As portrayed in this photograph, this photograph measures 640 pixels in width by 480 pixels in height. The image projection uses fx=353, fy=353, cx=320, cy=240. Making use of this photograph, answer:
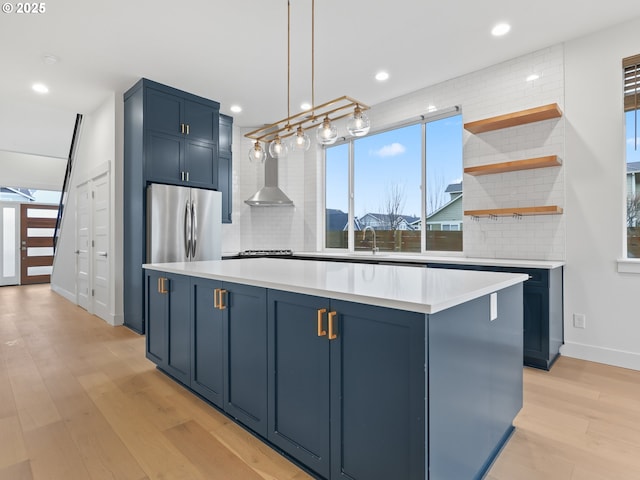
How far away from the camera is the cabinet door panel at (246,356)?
1878 mm

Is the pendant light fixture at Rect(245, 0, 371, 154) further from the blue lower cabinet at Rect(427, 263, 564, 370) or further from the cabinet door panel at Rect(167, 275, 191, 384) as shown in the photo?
the blue lower cabinet at Rect(427, 263, 564, 370)

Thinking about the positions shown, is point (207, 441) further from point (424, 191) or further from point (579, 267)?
point (424, 191)

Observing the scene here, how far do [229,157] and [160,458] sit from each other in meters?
4.38

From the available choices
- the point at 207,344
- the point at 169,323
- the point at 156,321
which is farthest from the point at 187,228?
the point at 207,344

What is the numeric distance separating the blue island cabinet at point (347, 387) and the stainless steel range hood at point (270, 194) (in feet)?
12.9

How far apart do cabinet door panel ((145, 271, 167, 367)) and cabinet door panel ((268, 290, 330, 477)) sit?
1389mm

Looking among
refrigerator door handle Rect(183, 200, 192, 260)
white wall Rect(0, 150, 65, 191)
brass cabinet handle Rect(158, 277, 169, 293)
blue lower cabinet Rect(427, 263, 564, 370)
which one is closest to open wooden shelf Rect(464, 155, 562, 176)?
blue lower cabinet Rect(427, 263, 564, 370)

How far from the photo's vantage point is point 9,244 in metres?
8.18

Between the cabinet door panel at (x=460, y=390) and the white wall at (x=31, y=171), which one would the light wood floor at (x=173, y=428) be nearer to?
the cabinet door panel at (x=460, y=390)

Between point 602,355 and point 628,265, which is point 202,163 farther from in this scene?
point 602,355

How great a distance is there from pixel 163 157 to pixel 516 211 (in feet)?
13.2

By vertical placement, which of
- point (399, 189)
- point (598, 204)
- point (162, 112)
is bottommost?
point (598, 204)

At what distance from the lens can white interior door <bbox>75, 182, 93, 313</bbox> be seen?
5.39 m

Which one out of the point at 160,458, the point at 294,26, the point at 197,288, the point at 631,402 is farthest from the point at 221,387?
the point at 294,26
